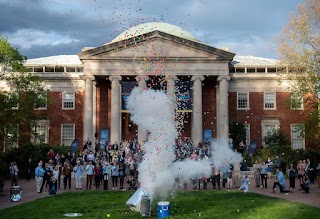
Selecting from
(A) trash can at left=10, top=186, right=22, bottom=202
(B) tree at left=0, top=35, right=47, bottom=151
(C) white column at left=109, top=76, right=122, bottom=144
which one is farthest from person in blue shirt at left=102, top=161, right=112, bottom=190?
(C) white column at left=109, top=76, right=122, bottom=144

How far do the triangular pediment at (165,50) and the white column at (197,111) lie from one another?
2.52 metres

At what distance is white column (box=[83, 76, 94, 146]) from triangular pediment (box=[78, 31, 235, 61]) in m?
2.74

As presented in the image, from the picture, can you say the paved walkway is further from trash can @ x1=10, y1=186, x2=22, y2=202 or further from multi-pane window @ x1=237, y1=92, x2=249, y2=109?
multi-pane window @ x1=237, y1=92, x2=249, y2=109

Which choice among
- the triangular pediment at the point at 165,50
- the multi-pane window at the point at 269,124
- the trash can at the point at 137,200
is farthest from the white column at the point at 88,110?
the trash can at the point at 137,200

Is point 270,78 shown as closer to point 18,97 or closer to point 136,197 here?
point 18,97

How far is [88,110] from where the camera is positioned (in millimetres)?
46000

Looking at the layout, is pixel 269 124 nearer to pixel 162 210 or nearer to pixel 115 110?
pixel 115 110

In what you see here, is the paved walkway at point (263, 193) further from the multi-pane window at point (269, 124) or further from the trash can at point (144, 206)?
the multi-pane window at point (269, 124)

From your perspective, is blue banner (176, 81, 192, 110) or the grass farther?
blue banner (176, 81, 192, 110)

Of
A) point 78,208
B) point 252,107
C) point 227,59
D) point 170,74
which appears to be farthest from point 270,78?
point 78,208

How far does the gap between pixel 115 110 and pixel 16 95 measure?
32.7 ft

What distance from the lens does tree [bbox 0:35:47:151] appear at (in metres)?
38.2

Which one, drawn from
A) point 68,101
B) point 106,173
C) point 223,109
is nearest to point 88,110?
point 68,101

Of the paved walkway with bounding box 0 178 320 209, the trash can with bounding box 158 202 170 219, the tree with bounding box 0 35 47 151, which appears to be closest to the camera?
the trash can with bounding box 158 202 170 219
